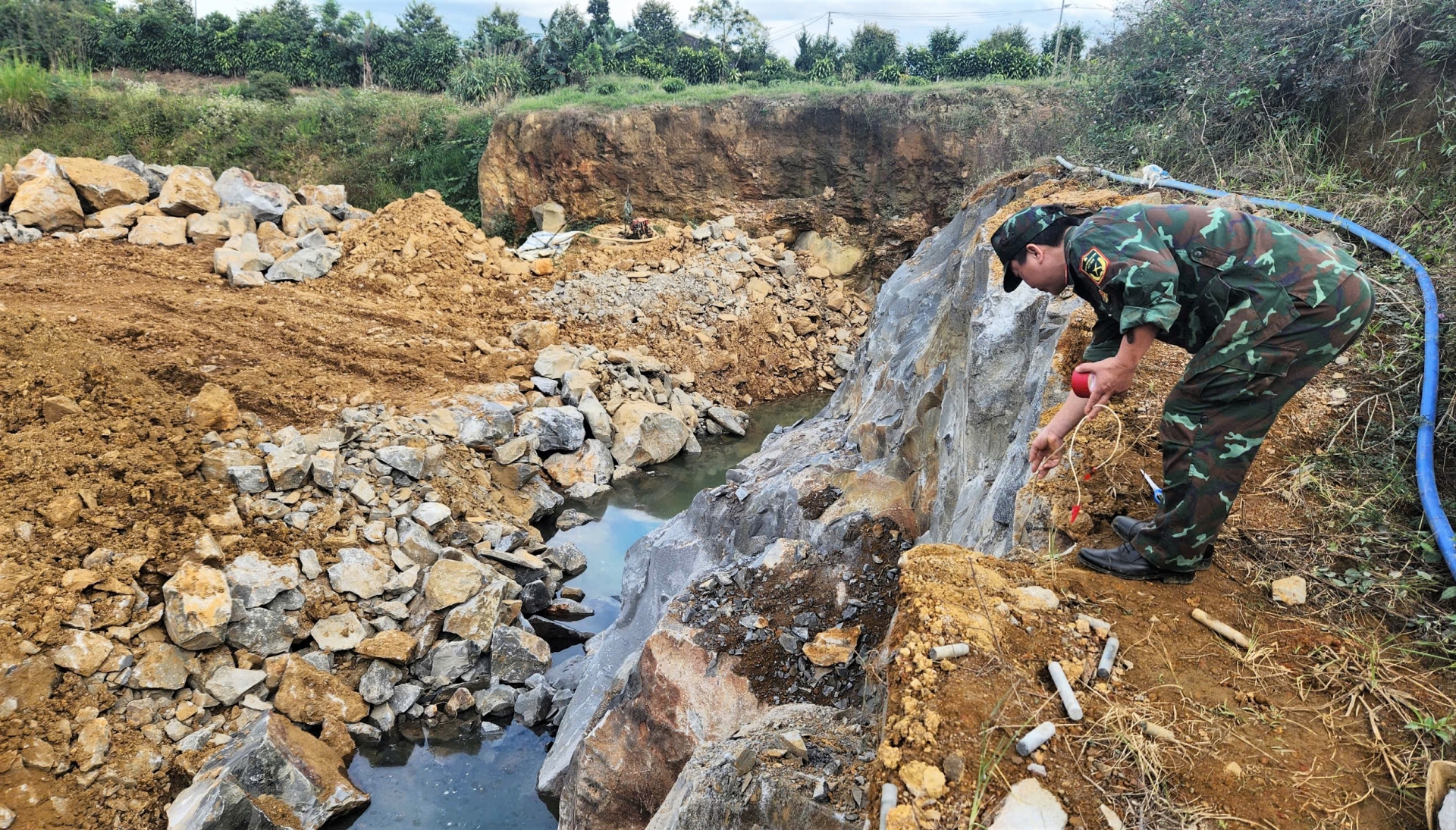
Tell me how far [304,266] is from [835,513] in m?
9.75

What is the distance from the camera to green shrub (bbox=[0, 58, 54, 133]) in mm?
15195

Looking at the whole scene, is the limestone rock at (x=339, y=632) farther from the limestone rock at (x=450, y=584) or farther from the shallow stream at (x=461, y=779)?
the shallow stream at (x=461, y=779)

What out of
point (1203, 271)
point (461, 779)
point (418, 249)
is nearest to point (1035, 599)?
point (1203, 271)

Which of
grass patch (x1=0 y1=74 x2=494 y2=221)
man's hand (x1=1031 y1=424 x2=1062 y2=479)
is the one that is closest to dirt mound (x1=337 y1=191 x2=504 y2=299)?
grass patch (x1=0 y1=74 x2=494 y2=221)

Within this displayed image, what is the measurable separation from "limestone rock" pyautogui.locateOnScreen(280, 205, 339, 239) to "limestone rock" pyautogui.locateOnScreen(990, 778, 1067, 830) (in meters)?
13.5

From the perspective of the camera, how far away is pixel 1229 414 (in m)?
2.60

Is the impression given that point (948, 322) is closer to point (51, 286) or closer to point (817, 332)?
point (817, 332)

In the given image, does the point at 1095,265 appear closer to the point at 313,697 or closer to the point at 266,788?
the point at 266,788

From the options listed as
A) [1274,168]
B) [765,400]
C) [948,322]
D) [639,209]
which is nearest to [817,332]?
[765,400]

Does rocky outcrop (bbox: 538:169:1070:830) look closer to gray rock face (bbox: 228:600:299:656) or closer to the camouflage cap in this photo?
the camouflage cap

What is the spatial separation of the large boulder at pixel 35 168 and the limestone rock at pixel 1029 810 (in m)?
14.9

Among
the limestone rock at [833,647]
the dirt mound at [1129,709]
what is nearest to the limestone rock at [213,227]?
the limestone rock at [833,647]

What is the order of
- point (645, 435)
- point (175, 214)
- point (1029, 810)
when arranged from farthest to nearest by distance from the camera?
point (175, 214), point (645, 435), point (1029, 810)

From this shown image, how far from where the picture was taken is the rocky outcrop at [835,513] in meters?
4.06
